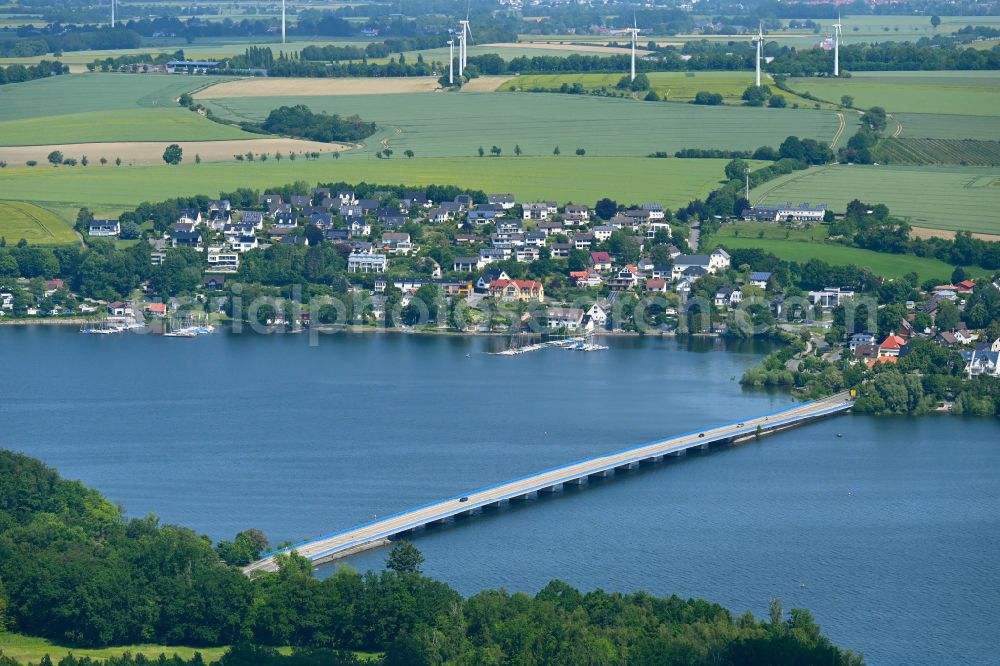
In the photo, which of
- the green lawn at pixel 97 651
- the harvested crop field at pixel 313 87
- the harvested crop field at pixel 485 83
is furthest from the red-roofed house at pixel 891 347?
the harvested crop field at pixel 313 87

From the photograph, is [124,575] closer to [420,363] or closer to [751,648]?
[751,648]

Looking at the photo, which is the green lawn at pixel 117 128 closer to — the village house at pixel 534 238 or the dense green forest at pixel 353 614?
the village house at pixel 534 238

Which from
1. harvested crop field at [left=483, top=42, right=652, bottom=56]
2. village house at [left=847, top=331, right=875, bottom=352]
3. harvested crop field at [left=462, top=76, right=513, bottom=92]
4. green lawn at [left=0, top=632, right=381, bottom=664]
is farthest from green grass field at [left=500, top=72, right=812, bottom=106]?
green lawn at [left=0, top=632, right=381, bottom=664]

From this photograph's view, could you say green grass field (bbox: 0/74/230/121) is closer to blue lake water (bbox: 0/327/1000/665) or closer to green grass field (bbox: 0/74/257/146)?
green grass field (bbox: 0/74/257/146)

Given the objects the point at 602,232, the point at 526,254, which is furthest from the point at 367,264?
the point at 602,232

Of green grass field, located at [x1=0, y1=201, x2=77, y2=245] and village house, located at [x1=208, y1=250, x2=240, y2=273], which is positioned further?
green grass field, located at [x1=0, y1=201, x2=77, y2=245]
